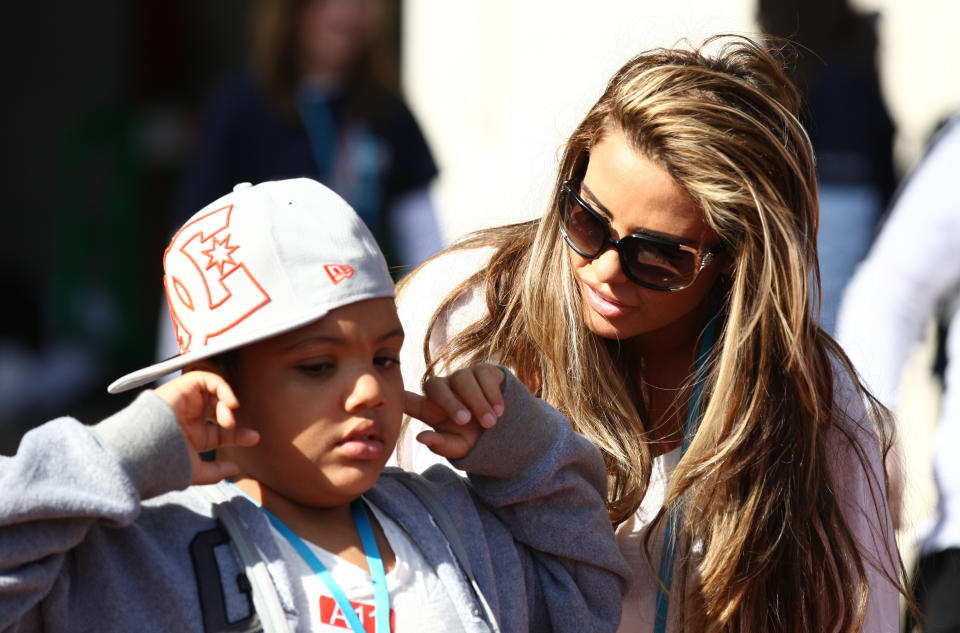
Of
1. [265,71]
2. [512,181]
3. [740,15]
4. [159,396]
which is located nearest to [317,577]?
[159,396]

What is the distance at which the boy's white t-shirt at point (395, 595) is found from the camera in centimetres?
188

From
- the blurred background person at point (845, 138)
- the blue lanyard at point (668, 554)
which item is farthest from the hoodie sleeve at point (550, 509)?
the blurred background person at point (845, 138)

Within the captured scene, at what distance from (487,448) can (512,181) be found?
400 centimetres

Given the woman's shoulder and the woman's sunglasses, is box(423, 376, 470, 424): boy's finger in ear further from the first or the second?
the woman's shoulder

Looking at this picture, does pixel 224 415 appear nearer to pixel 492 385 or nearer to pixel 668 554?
pixel 492 385

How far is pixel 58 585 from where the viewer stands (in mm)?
1714

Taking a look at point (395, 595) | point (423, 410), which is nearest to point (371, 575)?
point (395, 595)

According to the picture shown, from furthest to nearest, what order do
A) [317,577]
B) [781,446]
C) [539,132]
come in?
[539,132]
[781,446]
[317,577]

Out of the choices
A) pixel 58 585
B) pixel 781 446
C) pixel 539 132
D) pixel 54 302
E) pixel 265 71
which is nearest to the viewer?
pixel 58 585

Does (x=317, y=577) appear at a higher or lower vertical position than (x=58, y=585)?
lower

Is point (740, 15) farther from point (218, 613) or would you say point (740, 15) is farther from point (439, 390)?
point (218, 613)

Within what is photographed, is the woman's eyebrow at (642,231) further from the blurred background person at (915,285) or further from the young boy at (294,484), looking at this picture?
the blurred background person at (915,285)

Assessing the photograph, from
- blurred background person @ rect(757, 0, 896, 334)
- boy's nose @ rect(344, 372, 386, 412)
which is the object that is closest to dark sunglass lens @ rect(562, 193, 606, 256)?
boy's nose @ rect(344, 372, 386, 412)

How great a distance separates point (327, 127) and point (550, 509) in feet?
10.1
